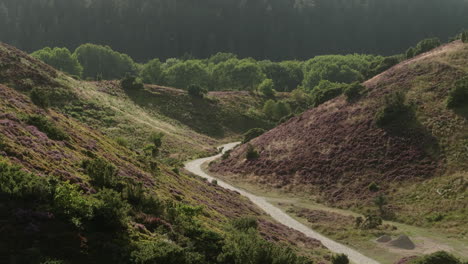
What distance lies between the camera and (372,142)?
2311 inches

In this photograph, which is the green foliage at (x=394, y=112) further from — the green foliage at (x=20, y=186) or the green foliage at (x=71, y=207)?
the green foliage at (x=20, y=186)

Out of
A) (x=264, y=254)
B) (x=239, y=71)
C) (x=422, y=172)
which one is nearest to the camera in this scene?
(x=264, y=254)

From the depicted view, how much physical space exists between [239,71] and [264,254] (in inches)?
5379

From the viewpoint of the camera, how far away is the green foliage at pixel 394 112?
6053cm

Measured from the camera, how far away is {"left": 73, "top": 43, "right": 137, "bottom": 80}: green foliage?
190 m

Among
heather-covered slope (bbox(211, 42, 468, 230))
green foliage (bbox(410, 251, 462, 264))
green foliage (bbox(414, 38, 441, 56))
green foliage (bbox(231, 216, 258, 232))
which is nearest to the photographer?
green foliage (bbox(410, 251, 462, 264))

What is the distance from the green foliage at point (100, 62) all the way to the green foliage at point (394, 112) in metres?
152

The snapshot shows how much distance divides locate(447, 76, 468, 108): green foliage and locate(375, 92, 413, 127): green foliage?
5677 millimetres

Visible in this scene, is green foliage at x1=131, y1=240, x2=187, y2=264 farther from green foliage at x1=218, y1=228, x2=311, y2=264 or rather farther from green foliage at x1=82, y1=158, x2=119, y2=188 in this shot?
green foliage at x1=82, y1=158, x2=119, y2=188

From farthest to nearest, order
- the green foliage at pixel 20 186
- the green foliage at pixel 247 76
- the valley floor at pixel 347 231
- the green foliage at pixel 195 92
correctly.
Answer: the green foliage at pixel 247 76 → the green foliage at pixel 195 92 → the valley floor at pixel 347 231 → the green foliage at pixel 20 186

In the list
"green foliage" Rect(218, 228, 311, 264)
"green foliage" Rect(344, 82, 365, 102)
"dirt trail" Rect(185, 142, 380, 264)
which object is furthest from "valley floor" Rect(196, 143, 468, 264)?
"green foliage" Rect(344, 82, 365, 102)

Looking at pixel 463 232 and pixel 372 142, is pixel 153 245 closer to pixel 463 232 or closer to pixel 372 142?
pixel 463 232

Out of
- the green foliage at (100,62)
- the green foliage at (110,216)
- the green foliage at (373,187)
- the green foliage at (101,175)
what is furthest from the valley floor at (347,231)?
the green foliage at (100,62)

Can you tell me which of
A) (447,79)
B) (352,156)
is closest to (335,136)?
(352,156)
